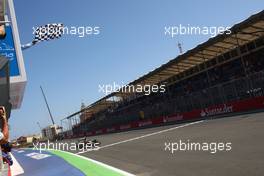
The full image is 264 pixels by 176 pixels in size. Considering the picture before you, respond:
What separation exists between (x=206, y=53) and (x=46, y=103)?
7507cm

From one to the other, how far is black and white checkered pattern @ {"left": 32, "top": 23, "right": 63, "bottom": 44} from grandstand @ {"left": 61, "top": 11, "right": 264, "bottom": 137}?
40.8 feet

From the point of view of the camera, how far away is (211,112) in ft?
84.5

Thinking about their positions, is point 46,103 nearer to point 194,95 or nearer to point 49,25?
point 194,95

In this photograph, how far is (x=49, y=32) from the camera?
12.6 m

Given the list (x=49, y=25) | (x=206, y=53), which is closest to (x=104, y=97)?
(x=206, y=53)

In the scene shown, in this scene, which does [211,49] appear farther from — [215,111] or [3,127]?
[3,127]

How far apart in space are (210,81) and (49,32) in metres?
23.8

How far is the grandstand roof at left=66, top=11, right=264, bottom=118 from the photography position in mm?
24688

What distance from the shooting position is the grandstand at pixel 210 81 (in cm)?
2286

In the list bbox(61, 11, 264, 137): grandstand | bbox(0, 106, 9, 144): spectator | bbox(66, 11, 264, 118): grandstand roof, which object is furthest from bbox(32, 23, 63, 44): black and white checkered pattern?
bbox(66, 11, 264, 118): grandstand roof

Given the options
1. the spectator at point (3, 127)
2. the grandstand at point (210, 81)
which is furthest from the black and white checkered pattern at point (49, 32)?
the grandstand at point (210, 81)

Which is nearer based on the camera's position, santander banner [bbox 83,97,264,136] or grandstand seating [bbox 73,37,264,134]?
santander banner [bbox 83,97,264,136]

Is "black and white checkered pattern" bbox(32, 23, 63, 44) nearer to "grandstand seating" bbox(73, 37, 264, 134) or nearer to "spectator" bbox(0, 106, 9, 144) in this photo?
"spectator" bbox(0, 106, 9, 144)

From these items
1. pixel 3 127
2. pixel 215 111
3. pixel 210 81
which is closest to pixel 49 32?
pixel 3 127
